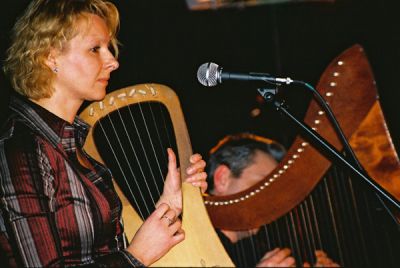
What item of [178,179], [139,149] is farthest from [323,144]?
[139,149]

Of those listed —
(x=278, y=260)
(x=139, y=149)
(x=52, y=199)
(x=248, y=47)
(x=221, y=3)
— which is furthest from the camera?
(x=248, y=47)

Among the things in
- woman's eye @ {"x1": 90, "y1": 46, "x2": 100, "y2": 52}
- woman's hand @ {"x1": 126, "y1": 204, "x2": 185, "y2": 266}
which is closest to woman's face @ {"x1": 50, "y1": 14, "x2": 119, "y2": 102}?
woman's eye @ {"x1": 90, "y1": 46, "x2": 100, "y2": 52}

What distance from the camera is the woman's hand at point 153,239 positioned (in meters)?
1.29

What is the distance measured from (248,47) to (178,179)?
2467 mm

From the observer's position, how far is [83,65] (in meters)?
1.39

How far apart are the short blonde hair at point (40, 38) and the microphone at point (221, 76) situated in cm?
38

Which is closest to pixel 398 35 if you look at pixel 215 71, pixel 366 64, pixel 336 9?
pixel 336 9

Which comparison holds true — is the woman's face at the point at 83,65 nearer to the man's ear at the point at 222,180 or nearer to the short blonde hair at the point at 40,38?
the short blonde hair at the point at 40,38

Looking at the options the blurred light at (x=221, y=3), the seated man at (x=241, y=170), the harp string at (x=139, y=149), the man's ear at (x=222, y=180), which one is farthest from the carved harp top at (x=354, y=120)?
the blurred light at (x=221, y=3)

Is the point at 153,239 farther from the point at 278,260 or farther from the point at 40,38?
the point at 278,260

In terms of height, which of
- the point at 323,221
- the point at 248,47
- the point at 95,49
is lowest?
the point at 323,221

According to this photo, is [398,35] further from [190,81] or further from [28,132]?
[28,132]

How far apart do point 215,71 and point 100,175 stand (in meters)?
0.43

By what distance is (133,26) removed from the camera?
2.99 metres
